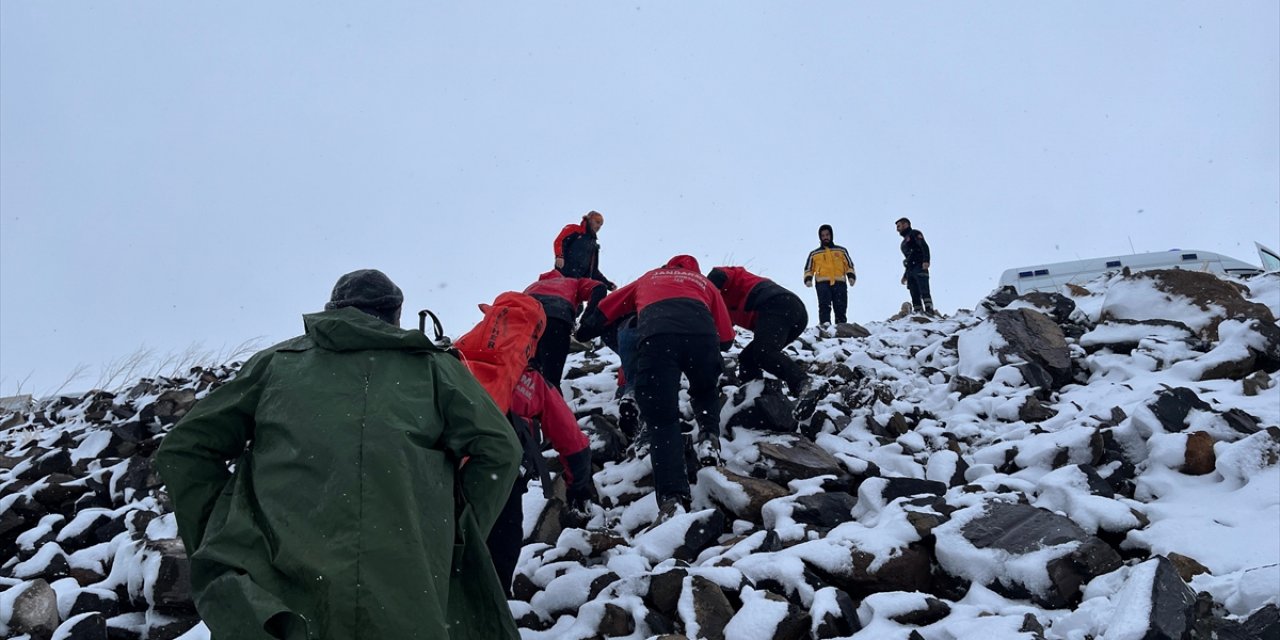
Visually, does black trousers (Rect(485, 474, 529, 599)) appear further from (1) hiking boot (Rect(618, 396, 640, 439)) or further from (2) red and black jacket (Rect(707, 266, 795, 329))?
(2) red and black jacket (Rect(707, 266, 795, 329))

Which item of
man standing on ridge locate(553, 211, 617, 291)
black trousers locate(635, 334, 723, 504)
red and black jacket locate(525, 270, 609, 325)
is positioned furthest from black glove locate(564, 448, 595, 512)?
man standing on ridge locate(553, 211, 617, 291)

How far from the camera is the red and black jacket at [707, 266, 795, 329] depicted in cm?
614

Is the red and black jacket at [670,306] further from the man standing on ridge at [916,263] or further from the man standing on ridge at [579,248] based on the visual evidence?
the man standing on ridge at [916,263]

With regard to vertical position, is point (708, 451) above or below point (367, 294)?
below

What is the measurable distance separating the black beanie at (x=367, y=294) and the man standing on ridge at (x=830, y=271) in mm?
8625

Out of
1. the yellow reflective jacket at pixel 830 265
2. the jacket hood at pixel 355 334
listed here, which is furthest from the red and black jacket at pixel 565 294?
the yellow reflective jacket at pixel 830 265

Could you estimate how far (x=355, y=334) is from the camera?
7.63ft

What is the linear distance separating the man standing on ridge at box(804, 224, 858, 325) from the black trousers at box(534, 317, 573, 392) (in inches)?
224

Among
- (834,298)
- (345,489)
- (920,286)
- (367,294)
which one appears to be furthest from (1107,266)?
(345,489)

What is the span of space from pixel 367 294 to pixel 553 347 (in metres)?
3.17

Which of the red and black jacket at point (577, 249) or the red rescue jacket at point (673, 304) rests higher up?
the red and black jacket at point (577, 249)

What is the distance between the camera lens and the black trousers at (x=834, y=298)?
10.7 meters

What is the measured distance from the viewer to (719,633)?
3295 millimetres

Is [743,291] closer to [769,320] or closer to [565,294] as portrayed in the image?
[769,320]
